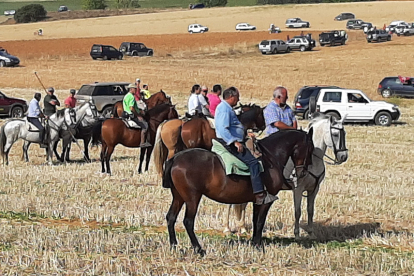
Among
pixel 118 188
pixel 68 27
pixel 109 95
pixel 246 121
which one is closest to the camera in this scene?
pixel 246 121

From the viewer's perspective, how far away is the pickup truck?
31.1 meters

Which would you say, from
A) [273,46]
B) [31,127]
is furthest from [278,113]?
[273,46]

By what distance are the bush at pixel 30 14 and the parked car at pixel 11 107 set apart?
255 feet

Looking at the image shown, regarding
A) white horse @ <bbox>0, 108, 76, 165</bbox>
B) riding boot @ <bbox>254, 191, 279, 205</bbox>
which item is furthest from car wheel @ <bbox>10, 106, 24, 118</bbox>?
riding boot @ <bbox>254, 191, 279, 205</bbox>

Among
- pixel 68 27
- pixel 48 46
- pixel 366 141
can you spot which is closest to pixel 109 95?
pixel 366 141

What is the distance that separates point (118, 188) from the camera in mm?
14867

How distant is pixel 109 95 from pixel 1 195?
20.2 meters

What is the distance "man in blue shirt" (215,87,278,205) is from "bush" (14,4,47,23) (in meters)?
103

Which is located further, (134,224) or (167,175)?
(134,224)

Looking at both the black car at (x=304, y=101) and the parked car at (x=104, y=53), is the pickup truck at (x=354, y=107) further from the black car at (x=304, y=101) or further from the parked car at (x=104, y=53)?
the parked car at (x=104, y=53)

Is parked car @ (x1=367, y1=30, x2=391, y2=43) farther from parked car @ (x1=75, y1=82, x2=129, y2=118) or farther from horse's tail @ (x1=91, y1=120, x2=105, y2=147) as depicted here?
horse's tail @ (x1=91, y1=120, x2=105, y2=147)

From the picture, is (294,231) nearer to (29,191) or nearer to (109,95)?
(29,191)

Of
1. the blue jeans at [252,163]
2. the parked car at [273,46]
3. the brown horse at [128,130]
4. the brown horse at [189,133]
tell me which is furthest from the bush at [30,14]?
the blue jeans at [252,163]

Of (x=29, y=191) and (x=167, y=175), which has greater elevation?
(x=167, y=175)
